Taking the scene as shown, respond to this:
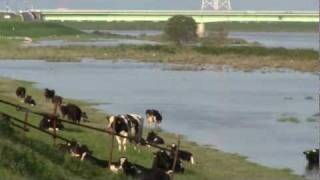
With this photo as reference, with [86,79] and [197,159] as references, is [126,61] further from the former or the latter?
[197,159]

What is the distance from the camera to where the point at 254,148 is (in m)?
26.5

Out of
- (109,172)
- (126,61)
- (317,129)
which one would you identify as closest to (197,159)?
(109,172)

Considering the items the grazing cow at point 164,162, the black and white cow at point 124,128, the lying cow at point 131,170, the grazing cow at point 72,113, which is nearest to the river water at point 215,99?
the black and white cow at point 124,128

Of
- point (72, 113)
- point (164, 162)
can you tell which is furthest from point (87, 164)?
point (72, 113)

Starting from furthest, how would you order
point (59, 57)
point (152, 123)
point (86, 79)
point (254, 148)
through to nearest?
point (59, 57), point (86, 79), point (152, 123), point (254, 148)

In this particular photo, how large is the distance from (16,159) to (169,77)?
4947 cm

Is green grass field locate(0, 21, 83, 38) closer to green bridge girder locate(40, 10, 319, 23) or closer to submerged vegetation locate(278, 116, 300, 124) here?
green bridge girder locate(40, 10, 319, 23)

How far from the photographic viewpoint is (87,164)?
56.0 feet

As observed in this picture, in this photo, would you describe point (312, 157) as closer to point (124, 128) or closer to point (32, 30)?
point (124, 128)

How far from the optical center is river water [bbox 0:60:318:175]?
28.0 metres

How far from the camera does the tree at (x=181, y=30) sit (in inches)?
4813

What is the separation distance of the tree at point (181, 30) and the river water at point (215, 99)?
1710 inches

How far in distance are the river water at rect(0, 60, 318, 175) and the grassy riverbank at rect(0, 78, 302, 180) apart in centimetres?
115

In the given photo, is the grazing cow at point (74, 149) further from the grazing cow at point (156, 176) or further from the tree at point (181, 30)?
the tree at point (181, 30)
